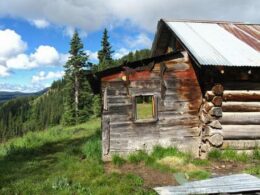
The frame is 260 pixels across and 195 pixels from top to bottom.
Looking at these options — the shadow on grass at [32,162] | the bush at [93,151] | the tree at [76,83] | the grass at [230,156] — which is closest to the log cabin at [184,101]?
the grass at [230,156]

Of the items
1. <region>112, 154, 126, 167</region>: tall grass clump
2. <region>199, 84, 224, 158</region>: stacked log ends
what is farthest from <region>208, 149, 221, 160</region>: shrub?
<region>112, 154, 126, 167</region>: tall grass clump

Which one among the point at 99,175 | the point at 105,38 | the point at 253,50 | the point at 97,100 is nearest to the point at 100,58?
the point at 105,38

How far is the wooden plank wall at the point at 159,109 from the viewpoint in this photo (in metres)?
13.1

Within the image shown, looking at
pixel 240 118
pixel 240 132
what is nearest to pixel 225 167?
pixel 240 132

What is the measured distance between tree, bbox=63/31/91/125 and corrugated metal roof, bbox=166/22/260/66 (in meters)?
29.1

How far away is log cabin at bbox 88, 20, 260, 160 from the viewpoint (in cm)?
1303

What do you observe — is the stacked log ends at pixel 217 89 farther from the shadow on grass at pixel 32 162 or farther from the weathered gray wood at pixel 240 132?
the shadow on grass at pixel 32 162

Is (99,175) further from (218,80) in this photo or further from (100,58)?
(100,58)

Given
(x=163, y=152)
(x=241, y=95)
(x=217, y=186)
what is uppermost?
(x=241, y=95)

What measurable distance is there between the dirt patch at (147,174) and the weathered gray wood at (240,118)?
3.55 m

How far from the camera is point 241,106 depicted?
43.9ft

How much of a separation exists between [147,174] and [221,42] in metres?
6.76

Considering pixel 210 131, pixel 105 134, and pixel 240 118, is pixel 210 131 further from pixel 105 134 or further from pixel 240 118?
pixel 105 134

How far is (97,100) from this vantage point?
46.0 metres
